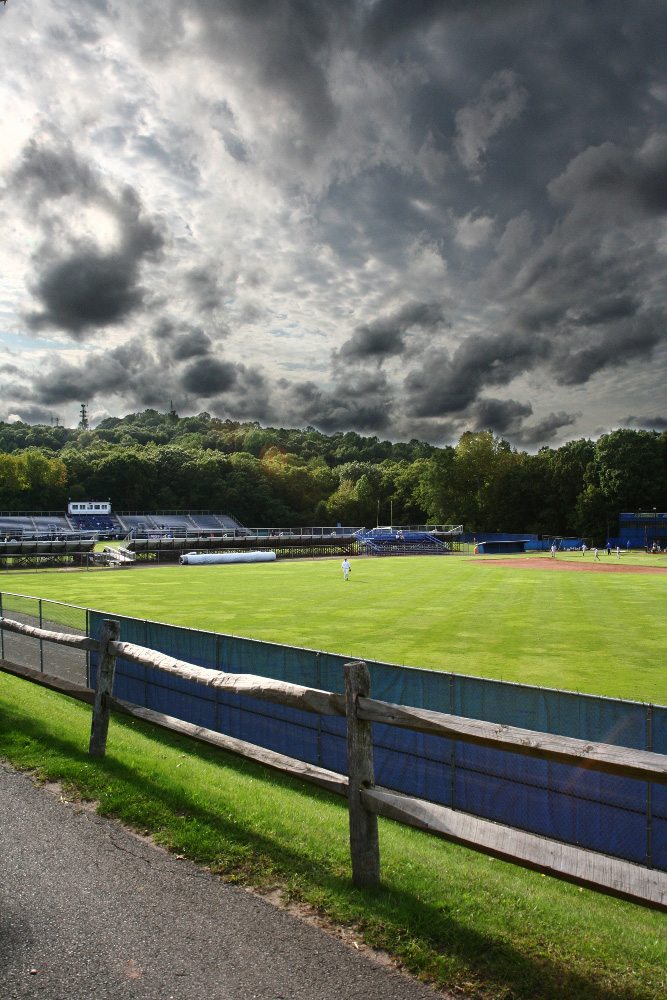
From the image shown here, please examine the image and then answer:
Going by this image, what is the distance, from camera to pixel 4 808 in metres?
5.43

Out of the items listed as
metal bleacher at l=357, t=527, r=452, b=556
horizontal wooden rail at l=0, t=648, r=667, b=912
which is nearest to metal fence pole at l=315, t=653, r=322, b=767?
horizontal wooden rail at l=0, t=648, r=667, b=912

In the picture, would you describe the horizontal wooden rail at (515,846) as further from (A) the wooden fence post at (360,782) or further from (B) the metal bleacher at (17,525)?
(B) the metal bleacher at (17,525)

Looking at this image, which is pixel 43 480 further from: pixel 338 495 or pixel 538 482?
pixel 538 482

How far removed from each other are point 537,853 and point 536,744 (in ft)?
2.01

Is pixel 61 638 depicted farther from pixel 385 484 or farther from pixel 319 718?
pixel 385 484

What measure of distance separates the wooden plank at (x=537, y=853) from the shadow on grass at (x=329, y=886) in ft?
1.70

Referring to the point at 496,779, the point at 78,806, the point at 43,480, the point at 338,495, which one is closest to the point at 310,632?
the point at 496,779

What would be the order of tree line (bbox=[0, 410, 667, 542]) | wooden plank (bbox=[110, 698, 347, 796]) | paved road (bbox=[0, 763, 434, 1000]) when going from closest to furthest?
paved road (bbox=[0, 763, 434, 1000]) < wooden plank (bbox=[110, 698, 347, 796]) < tree line (bbox=[0, 410, 667, 542])

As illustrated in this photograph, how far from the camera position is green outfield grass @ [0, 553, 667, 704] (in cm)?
1494

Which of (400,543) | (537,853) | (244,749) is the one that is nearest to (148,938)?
(244,749)

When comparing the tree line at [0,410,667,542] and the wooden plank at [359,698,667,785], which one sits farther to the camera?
the tree line at [0,410,667,542]

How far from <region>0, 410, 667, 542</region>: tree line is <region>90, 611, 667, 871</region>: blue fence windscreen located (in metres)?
87.1

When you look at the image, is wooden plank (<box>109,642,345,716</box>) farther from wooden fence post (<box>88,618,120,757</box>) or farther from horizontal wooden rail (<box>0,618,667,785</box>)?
wooden fence post (<box>88,618,120,757</box>)

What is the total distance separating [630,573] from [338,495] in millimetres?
75270
